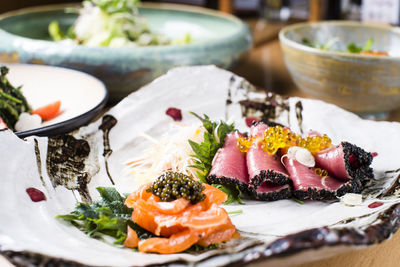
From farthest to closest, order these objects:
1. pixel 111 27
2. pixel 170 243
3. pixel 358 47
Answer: pixel 111 27 < pixel 358 47 < pixel 170 243

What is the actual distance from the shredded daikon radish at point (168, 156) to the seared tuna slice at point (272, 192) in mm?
281

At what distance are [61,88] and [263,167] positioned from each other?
1.17 meters

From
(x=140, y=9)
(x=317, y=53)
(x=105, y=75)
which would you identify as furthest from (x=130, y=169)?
(x=140, y=9)

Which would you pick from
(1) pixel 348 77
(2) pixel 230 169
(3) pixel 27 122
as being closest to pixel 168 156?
(2) pixel 230 169

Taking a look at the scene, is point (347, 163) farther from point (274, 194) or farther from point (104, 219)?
point (104, 219)

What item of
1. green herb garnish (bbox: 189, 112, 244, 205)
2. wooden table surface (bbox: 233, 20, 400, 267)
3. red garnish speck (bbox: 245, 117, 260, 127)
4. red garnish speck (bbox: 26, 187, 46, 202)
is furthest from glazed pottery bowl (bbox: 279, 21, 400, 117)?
red garnish speck (bbox: 26, 187, 46, 202)

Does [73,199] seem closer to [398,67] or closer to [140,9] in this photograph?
[398,67]

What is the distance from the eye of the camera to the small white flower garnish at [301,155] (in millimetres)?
1485

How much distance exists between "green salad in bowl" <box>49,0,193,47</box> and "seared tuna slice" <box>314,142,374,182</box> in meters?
1.62

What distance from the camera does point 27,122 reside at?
6.10 feet

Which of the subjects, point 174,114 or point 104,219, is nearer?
point 104,219

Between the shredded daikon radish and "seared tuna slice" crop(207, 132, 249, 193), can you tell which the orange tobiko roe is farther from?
the shredded daikon radish

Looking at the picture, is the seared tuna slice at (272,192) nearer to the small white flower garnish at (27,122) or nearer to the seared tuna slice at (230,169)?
the seared tuna slice at (230,169)

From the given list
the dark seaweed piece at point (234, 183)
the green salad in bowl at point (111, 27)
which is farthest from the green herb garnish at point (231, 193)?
the green salad in bowl at point (111, 27)
